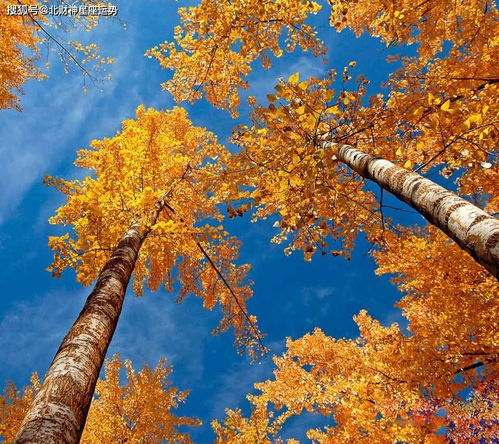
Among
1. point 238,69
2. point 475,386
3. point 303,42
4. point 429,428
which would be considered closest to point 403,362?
point 475,386

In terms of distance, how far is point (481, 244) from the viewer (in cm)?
165

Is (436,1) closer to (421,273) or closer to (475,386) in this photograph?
(421,273)

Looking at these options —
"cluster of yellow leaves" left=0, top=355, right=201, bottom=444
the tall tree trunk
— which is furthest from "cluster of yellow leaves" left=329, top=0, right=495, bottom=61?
"cluster of yellow leaves" left=0, top=355, right=201, bottom=444

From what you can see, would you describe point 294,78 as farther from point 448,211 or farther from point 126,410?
point 126,410

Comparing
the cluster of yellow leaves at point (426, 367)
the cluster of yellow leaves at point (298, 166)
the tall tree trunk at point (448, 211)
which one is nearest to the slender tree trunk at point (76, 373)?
the cluster of yellow leaves at point (298, 166)

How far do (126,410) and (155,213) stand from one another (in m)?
7.41

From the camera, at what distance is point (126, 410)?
949 centimetres

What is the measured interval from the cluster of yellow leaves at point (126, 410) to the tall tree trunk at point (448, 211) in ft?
31.6

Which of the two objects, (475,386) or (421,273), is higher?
(421,273)

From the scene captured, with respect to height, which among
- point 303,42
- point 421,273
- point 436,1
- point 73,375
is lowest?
point 73,375

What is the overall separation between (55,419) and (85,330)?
0.81 metres

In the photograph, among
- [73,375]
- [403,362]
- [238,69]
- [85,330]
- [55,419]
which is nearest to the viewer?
[55,419]

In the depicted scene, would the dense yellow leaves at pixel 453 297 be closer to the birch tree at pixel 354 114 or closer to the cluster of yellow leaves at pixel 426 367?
the cluster of yellow leaves at pixel 426 367

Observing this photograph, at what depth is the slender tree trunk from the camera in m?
1.57
